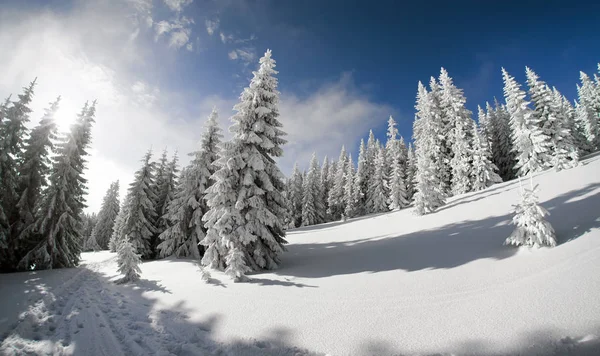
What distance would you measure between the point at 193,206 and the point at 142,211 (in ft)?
28.7

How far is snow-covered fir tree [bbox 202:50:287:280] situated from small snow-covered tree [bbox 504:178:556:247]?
10.1m

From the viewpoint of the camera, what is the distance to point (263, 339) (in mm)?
5234

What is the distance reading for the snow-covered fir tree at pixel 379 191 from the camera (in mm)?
43062

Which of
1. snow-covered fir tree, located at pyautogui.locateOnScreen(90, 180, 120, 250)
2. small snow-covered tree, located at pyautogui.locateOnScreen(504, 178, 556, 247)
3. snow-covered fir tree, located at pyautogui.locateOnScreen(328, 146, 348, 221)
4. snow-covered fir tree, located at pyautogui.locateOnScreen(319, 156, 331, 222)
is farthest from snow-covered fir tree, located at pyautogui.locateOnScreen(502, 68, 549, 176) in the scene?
snow-covered fir tree, located at pyautogui.locateOnScreen(90, 180, 120, 250)

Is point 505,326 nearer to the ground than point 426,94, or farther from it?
nearer to the ground

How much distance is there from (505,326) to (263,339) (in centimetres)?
502

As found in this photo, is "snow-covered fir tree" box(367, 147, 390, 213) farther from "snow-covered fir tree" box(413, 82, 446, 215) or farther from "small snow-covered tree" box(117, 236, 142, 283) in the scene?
"small snow-covered tree" box(117, 236, 142, 283)

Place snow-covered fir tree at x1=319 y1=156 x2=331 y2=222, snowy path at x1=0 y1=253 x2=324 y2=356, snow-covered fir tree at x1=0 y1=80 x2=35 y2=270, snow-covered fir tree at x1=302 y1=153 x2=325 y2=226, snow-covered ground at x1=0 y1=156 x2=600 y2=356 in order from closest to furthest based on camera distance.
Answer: snow-covered ground at x1=0 y1=156 x2=600 y2=356
snowy path at x1=0 y1=253 x2=324 y2=356
snow-covered fir tree at x1=0 y1=80 x2=35 y2=270
snow-covered fir tree at x1=302 y1=153 x2=325 y2=226
snow-covered fir tree at x1=319 y1=156 x2=331 y2=222

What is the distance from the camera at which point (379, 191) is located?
43719mm

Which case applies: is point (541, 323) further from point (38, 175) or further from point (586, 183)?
point (38, 175)

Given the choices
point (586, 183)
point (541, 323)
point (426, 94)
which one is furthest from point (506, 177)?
point (541, 323)

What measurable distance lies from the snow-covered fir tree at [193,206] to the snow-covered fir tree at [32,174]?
9.45 m

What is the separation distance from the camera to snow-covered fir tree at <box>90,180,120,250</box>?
52.5m

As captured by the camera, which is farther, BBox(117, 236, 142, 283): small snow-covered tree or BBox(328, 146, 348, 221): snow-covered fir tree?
BBox(328, 146, 348, 221): snow-covered fir tree
